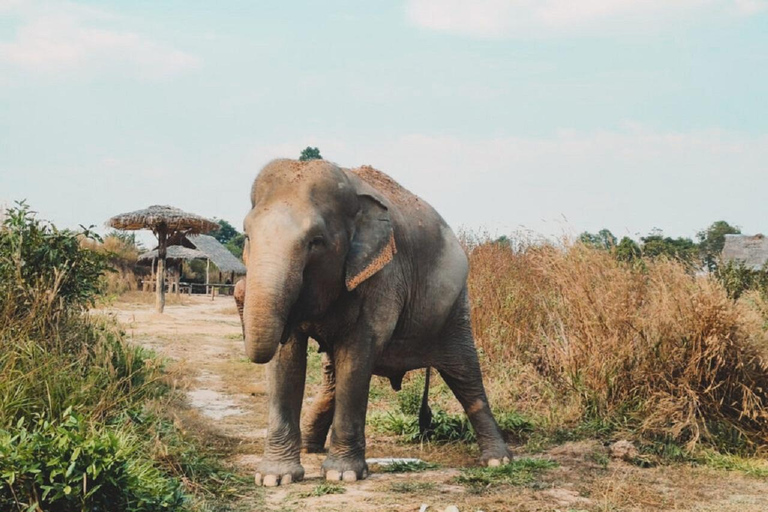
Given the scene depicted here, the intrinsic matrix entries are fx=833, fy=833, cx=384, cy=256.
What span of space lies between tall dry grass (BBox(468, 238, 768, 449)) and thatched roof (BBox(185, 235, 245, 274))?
3038 cm

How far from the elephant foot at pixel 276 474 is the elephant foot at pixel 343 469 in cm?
23

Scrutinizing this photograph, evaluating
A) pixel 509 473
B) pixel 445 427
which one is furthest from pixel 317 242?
pixel 445 427

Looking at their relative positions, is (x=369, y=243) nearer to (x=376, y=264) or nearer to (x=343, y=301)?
(x=376, y=264)

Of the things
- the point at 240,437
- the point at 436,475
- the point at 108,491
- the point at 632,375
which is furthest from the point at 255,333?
the point at 632,375

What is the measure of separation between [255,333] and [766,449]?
495 cm

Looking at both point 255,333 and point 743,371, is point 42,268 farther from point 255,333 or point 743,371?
point 743,371

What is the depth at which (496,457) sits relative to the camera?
22.2 ft

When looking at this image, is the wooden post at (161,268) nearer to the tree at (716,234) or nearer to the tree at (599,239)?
the tree at (599,239)

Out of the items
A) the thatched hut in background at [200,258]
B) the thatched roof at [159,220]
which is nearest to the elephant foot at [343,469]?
the thatched roof at [159,220]

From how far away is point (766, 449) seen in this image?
7.36m

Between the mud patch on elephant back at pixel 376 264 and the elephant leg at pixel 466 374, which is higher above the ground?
the mud patch on elephant back at pixel 376 264

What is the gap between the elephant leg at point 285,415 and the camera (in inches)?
228

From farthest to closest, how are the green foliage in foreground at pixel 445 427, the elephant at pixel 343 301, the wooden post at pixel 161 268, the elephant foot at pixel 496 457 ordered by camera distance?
the wooden post at pixel 161 268
the green foliage in foreground at pixel 445 427
the elephant foot at pixel 496 457
the elephant at pixel 343 301

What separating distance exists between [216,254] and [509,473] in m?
34.3
